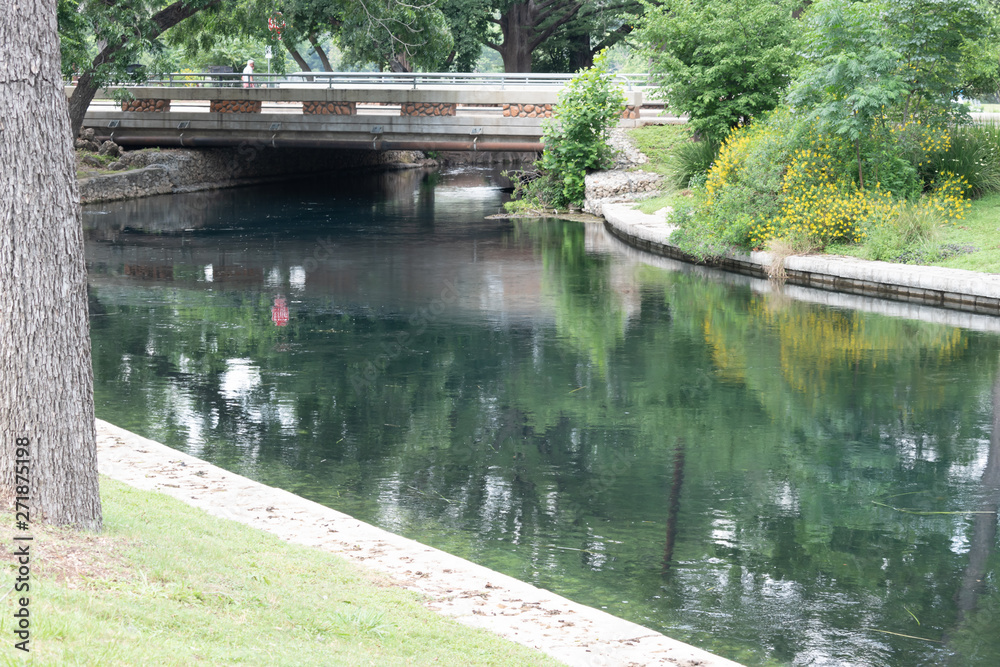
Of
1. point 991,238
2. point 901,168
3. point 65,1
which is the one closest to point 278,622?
point 991,238

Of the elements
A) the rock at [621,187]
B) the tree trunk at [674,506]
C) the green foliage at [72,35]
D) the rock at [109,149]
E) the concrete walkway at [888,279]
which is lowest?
the tree trunk at [674,506]

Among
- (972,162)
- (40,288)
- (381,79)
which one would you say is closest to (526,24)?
(381,79)

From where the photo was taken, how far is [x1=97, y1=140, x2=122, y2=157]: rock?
116 feet

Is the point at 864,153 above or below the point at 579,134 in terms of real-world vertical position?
below

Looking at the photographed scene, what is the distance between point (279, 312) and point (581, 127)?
48.9ft

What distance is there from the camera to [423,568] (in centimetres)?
620

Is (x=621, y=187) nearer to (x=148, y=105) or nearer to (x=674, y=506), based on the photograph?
(x=148, y=105)

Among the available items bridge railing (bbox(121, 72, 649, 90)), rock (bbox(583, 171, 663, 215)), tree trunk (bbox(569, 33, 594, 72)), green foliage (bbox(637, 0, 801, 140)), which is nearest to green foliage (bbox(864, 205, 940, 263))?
green foliage (bbox(637, 0, 801, 140))

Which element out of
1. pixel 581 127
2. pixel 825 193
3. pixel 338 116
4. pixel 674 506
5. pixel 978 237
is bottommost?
pixel 674 506

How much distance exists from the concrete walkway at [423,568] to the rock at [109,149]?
29.4 meters

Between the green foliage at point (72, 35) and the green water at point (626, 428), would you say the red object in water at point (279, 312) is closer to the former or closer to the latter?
the green water at point (626, 428)

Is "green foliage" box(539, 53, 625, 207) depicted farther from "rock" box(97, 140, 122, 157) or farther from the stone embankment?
"rock" box(97, 140, 122, 157)

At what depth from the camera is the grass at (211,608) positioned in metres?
4.08

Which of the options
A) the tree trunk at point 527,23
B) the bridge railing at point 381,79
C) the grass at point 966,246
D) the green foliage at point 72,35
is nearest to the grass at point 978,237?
the grass at point 966,246
